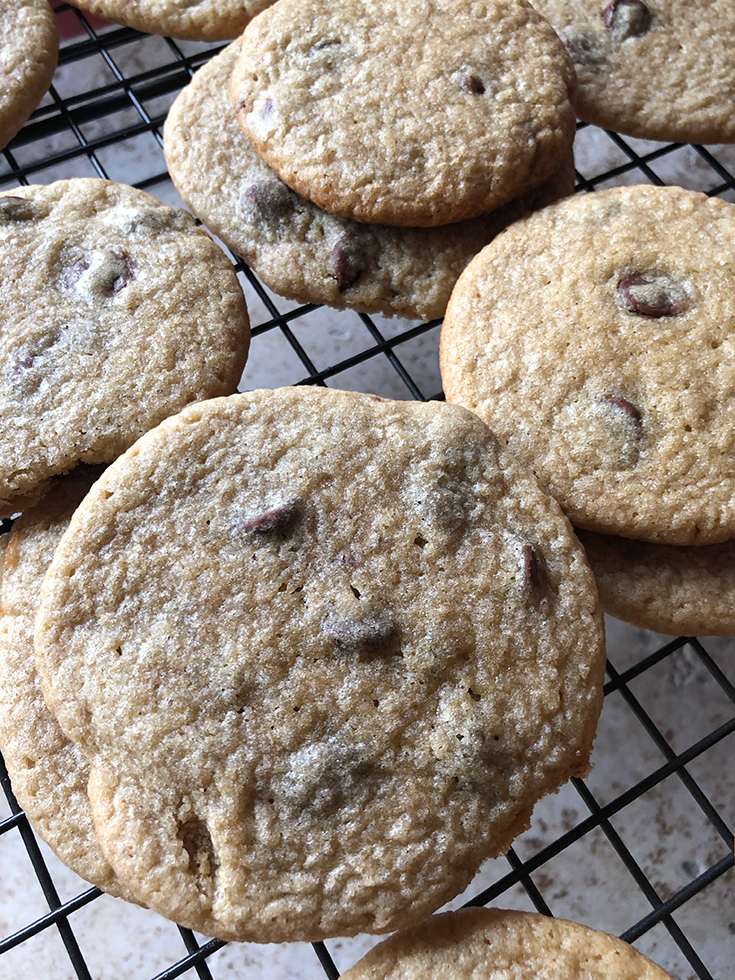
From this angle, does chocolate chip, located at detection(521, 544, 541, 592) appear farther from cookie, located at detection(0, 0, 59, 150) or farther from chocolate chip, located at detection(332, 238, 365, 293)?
cookie, located at detection(0, 0, 59, 150)

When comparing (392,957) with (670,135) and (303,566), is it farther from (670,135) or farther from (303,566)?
(670,135)

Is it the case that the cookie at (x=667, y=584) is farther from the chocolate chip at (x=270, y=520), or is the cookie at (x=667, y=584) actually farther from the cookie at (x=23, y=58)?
the cookie at (x=23, y=58)

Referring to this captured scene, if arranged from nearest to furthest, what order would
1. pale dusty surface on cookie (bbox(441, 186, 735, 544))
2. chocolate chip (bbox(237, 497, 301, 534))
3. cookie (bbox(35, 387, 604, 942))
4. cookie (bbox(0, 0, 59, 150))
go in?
cookie (bbox(35, 387, 604, 942)), chocolate chip (bbox(237, 497, 301, 534)), pale dusty surface on cookie (bbox(441, 186, 735, 544)), cookie (bbox(0, 0, 59, 150))

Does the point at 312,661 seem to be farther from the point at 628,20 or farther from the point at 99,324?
the point at 628,20

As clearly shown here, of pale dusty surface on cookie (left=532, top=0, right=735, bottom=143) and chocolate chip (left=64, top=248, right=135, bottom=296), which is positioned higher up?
chocolate chip (left=64, top=248, right=135, bottom=296)

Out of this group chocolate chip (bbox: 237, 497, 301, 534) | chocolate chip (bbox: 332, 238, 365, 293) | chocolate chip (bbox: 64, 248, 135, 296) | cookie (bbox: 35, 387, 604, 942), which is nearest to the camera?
cookie (bbox: 35, 387, 604, 942)

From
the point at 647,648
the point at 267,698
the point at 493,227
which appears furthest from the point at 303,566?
the point at 647,648

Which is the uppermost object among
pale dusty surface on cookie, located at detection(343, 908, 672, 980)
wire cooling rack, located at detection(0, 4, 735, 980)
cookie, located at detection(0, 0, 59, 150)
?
cookie, located at detection(0, 0, 59, 150)

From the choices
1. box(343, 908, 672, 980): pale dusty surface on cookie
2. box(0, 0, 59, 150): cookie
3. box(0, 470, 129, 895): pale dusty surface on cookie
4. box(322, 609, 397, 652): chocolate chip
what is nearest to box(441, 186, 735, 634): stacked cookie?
Answer: box(322, 609, 397, 652): chocolate chip
